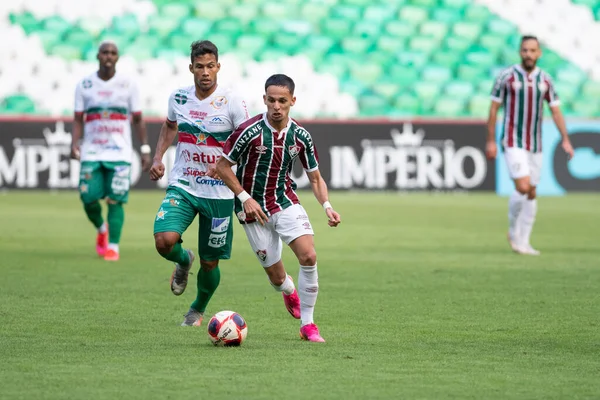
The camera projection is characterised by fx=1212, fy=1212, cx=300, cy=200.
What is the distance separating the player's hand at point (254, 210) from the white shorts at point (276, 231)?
0.53ft

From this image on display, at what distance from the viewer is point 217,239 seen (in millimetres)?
8188

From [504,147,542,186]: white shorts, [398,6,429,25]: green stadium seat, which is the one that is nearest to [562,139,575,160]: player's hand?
[504,147,542,186]: white shorts

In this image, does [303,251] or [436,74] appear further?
[436,74]

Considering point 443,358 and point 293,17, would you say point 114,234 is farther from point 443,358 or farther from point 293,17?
point 293,17

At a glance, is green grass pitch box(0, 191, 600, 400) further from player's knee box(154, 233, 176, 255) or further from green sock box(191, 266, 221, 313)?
player's knee box(154, 233, 176, 255)

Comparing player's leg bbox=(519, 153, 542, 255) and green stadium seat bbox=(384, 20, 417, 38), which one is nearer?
player's leg bbox=(519, 153, 542, 255)

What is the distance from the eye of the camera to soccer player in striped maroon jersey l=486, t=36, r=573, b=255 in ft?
44.4

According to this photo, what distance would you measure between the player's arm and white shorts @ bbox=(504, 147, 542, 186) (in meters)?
6.61

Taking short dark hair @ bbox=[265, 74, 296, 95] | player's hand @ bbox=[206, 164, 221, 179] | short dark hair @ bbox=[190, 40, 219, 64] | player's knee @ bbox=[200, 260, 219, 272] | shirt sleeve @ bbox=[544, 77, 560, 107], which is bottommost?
player's knee @ bbox=[200, 260, 219, 272]

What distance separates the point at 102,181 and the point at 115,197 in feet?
0.92

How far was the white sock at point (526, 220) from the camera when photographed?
531 inches

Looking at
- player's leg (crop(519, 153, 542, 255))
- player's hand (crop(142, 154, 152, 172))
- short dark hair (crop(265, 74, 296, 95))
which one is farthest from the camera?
player's leg (crop(519, 153, 542, 255))

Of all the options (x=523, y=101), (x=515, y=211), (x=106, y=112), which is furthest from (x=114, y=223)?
(x=523, y=101)

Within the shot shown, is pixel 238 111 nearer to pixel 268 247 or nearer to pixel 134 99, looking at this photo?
pixel 268 247
